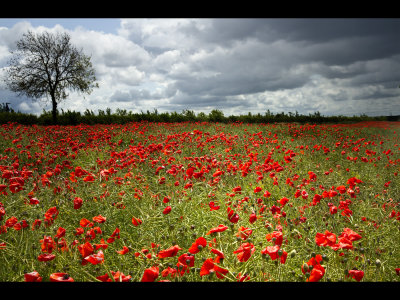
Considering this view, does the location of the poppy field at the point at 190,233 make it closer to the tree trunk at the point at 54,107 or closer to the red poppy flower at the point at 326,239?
the red poppy flower at the point at 326,239

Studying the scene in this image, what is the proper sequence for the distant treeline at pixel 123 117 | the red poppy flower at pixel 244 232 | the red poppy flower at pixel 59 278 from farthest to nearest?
the distant treeline at pixel 123 117 → the red poppy flower at pixel 244 232 → the red poppy flower at pixel 59 278

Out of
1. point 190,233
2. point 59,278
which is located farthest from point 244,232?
point 59,278

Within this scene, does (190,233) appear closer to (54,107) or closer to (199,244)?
(199,244)

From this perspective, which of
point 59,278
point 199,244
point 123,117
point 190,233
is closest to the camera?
point 59,278

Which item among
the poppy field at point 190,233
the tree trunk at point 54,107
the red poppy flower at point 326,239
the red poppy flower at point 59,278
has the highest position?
the tree trunk at point 54,107

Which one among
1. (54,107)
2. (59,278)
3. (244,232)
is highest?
(54,107)

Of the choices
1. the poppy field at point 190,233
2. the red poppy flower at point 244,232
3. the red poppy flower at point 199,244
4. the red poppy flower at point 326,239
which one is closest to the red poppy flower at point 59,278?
the poppy field at point 190,233

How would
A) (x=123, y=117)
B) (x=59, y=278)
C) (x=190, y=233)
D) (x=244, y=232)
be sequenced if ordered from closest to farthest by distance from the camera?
(x=59, y=278) → (x=244, y=232) → (x=190, y=233) → (x=123, y=117)

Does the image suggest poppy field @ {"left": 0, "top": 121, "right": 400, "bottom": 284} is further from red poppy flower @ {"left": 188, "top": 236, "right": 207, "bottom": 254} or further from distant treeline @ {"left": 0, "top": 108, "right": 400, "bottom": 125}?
distant treeline @ {"left": 0, "top": 108, "right": 400, "bottom": 125}

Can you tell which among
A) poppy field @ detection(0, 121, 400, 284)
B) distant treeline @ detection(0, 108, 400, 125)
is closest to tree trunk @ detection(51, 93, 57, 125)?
distant treeline @ detection(0, 108, 400, 125)

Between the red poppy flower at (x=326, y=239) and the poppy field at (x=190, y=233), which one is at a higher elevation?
the red poppy flower at (x=326, y=239)

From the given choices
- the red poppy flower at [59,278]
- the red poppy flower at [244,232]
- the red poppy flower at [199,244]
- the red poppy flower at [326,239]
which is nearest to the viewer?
the red poppy flower at [59,278]
